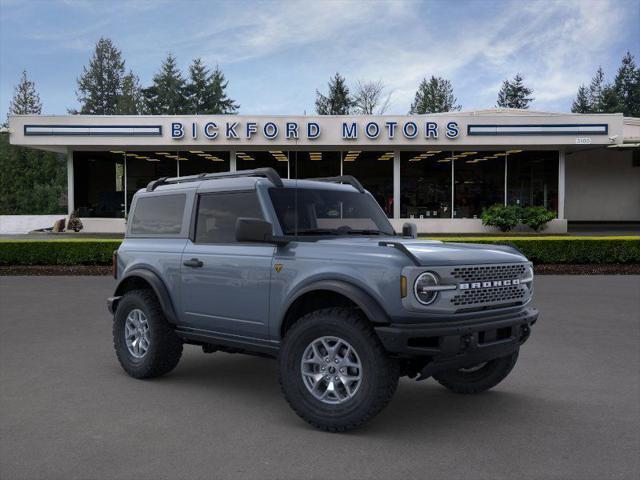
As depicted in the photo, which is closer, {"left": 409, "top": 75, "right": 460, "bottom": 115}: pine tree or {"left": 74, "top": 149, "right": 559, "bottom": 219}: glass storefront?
{"left": 74, "top": 149, "right": 559, "bottom": 219}: glass storefront

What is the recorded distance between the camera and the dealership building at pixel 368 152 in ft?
88.5

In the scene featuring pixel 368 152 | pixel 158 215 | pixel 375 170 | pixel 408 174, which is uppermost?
pixel 368 152

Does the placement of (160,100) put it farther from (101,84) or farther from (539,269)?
(539,269)

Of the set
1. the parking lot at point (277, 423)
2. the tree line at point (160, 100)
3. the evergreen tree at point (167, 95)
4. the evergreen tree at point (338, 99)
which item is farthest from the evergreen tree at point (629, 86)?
the parking lot at point (277, 423)

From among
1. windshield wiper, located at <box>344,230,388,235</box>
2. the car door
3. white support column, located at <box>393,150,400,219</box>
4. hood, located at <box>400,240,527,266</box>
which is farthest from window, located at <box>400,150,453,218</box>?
hood, located at <box>400,240,527,266</box>

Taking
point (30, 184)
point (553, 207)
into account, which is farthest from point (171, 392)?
point (30, 184)

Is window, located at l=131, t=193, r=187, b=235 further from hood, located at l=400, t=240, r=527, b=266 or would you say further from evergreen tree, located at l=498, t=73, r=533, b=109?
evergreen tree, located at l=498, t=73, r=533, b=109

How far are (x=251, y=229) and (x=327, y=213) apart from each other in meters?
1.13

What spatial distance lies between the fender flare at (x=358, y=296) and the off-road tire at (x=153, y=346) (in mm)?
2033

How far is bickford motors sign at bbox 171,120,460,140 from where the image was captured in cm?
2683

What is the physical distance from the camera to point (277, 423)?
488 cm

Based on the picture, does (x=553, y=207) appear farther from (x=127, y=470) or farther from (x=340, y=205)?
(x=127, y=470)

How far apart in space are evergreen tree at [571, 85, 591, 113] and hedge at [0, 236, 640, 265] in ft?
243

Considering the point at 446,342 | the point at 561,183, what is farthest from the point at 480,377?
the point at 561,183
